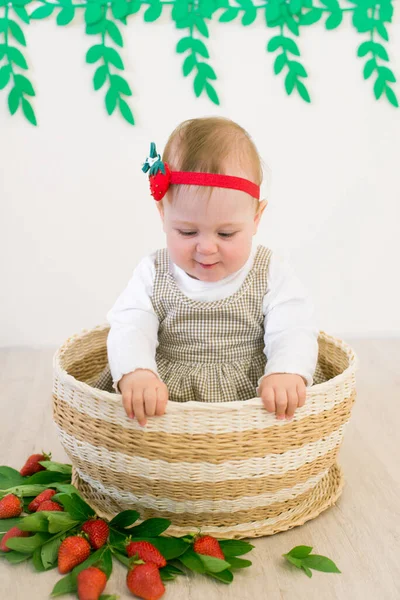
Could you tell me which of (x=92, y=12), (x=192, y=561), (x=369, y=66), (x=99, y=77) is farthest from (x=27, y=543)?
(x=369, y=66)

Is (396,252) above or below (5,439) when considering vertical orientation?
above

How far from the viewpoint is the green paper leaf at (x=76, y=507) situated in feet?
4.08

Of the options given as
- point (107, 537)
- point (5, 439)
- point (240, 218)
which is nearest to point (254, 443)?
point (107, 537)

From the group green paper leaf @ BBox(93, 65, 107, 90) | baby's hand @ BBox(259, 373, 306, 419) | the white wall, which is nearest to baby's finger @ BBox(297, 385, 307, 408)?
baby's hand @ BBox(259, 373, 306, 419)

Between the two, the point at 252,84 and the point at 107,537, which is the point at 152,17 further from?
the point at 107,537

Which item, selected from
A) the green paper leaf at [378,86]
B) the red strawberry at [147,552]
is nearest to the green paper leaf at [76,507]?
the red strawberry at [147,552]

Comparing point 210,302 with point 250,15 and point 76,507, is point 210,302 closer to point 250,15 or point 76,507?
point 76,507

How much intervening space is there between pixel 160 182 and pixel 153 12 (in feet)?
3.93

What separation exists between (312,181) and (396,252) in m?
0.42

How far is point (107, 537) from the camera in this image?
1.21m

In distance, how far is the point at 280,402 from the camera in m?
1.18

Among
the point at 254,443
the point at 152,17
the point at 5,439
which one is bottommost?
the point at 5,439

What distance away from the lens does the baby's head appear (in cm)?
130

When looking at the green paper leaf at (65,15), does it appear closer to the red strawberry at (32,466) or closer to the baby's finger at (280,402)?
the red strawberry at (32,466)
